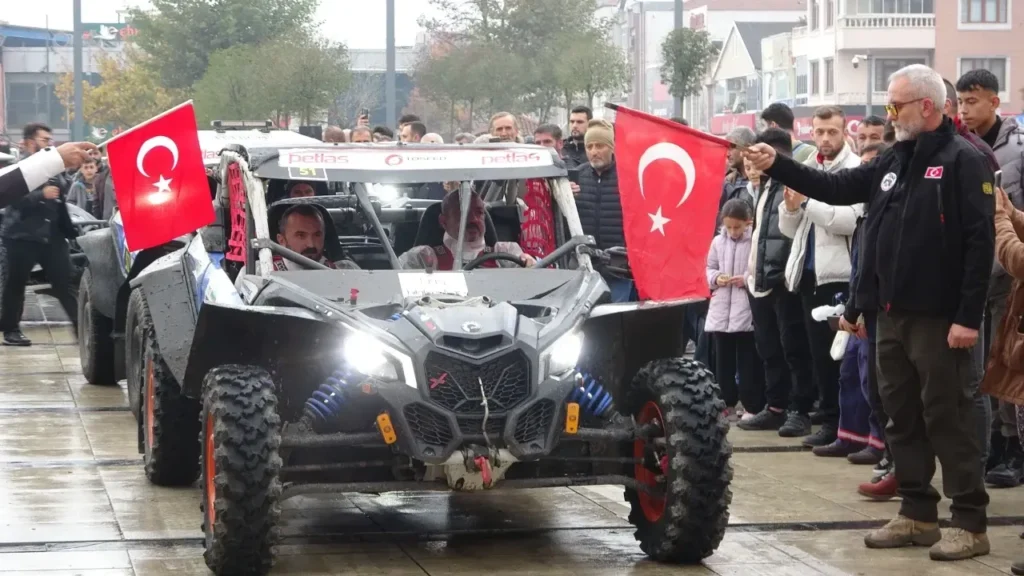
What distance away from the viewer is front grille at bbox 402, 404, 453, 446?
6.75 m

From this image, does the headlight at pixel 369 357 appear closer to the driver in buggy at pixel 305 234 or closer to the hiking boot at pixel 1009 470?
the driver in buggy at pixel 305 234

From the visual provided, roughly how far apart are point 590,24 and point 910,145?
35.7m

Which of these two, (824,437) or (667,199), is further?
(824,437)

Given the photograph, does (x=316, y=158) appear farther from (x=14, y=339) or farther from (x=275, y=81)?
(x=275, y=81)

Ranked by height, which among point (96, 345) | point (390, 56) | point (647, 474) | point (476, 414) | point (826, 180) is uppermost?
point (390, 56)

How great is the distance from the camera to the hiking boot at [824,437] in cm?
1046

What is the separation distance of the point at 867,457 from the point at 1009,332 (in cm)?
257

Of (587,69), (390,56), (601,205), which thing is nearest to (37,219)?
(601,205)

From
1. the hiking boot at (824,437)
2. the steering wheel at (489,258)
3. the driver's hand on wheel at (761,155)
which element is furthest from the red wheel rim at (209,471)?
the hiking boot at (824,437)

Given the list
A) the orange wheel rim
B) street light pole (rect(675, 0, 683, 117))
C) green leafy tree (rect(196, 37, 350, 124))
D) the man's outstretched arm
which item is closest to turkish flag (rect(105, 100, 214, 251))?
the orange wheel rim

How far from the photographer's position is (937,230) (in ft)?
23.6

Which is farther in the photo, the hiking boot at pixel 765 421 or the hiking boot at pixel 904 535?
the hiking boot at pixel 765 421

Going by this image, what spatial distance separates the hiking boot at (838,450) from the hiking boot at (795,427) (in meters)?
0.68

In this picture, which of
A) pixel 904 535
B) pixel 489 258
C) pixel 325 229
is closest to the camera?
pixel 904 535
